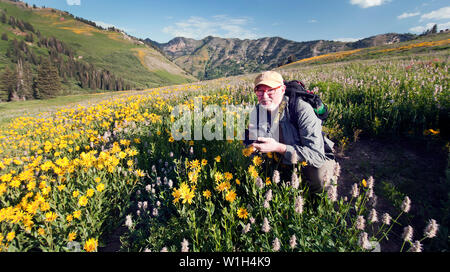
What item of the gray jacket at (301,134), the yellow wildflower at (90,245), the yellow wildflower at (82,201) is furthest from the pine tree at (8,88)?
the gray jacket at (301,134)

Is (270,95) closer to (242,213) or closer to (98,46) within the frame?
(242,213)

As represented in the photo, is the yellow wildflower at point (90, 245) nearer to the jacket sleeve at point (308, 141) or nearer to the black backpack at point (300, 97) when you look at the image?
the jacket sleeve at point (308, 141)

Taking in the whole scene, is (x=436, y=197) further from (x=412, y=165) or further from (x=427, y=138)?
(x=427, y=138)

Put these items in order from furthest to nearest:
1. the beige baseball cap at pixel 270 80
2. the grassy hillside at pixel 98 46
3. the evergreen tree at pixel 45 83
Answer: the grassy hillside at pixel 98 46
the evergreen tree at pixel 45 83
the beige baseball cap at pixel 270 80

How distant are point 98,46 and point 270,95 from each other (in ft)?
687

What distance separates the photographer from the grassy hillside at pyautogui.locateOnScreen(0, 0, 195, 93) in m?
144

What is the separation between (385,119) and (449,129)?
895 millimetres

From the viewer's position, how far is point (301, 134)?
2574 millimetres

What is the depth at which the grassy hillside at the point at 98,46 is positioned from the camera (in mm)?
143562

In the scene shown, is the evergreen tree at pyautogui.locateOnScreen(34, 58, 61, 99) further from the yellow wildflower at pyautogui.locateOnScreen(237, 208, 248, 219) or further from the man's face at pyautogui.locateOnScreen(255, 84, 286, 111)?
the yellow wildflower at pyautogui.locateOnScreen(237, 208, 248, 219)

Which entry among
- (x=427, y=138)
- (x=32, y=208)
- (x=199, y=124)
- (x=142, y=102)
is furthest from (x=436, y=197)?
(x=142, y=102)

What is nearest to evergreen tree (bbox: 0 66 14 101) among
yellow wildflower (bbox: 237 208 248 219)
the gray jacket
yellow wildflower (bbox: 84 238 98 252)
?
yellow wildflower (bbox: 84 238 98 252)

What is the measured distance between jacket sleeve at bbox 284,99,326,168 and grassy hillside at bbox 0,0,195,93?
145m

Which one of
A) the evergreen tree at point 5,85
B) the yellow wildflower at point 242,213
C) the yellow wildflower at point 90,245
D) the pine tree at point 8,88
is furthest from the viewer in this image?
the pine tree at point 8,88
